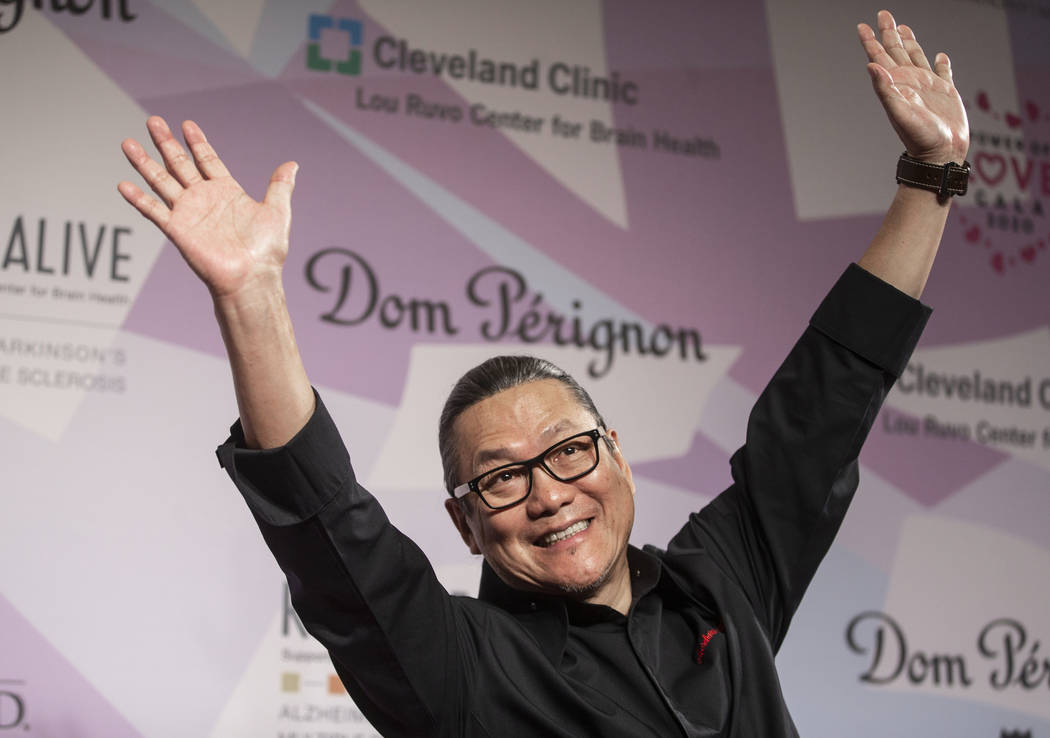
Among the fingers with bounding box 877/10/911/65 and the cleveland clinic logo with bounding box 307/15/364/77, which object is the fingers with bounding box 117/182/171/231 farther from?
the cleveland clinic logo with bounding box 307/15/364/77

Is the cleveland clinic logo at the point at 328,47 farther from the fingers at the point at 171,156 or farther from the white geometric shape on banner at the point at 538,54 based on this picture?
the fingers at the point at 171,156

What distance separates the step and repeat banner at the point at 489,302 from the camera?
7.63 ft

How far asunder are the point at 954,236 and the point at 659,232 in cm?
89

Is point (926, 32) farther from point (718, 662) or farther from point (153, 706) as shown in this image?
point (153, 706)

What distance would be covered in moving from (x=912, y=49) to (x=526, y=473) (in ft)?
2.70

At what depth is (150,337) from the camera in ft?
7.95

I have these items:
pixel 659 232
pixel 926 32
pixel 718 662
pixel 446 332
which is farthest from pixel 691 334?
pixel 718 662

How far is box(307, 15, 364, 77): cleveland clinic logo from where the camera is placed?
2689mm

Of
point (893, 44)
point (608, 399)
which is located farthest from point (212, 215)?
point (608, 399)

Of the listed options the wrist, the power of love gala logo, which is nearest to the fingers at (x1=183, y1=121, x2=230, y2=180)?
the wrist

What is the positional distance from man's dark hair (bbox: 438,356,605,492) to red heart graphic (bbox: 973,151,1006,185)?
2036mm

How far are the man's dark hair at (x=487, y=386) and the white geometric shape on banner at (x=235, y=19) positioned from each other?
4.37 ft

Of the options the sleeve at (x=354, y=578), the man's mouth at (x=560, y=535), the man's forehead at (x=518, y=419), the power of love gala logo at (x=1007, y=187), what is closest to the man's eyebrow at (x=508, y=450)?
the man's forehead at (x=518, y=419)

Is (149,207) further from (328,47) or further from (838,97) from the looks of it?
(838,97)
